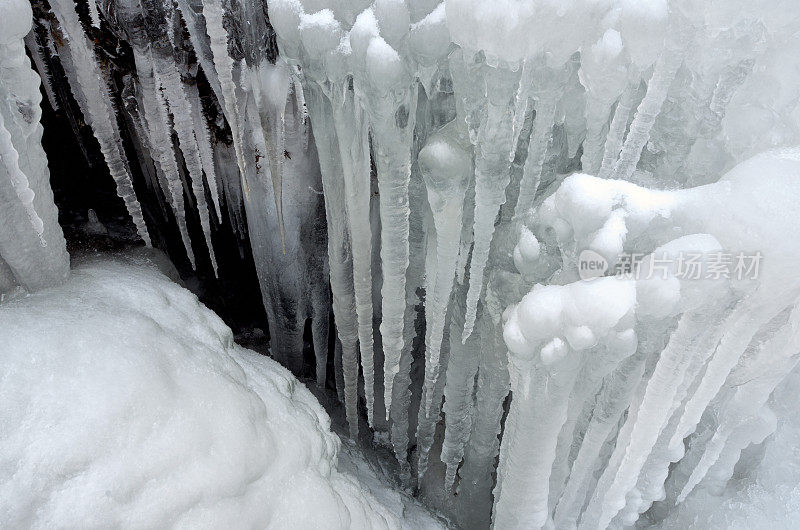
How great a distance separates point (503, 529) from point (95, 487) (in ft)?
4.36

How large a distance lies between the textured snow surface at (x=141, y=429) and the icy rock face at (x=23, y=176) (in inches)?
4.0

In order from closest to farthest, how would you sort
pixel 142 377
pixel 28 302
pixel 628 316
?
1. pixel 628 316
2. pixel 142 377
3. pixel 28 302

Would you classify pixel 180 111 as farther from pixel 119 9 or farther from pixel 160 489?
pixel 160 489

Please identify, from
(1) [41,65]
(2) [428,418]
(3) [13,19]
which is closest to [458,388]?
(2) [428,418]

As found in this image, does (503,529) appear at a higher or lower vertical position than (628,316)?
lower

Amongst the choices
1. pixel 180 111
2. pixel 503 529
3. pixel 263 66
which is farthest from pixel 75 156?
pixel 503 529

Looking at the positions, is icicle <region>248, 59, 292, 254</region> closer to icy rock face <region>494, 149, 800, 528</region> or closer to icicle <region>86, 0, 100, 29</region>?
icicle <region>86, 0, 100, 29</region>

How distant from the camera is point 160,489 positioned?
4.97ft

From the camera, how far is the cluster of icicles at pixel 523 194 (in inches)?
55.4

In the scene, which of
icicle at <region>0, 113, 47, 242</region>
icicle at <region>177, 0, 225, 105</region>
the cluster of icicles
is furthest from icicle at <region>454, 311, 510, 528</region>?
icicle at <region>0, 113, 47, 242</region>

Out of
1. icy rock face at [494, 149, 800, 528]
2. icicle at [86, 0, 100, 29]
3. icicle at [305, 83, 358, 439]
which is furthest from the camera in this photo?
icicle at [86, 0, 100, 29]

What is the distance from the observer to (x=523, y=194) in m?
1.80

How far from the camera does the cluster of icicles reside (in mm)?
1407

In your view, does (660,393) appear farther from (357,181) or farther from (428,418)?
(428,418)
